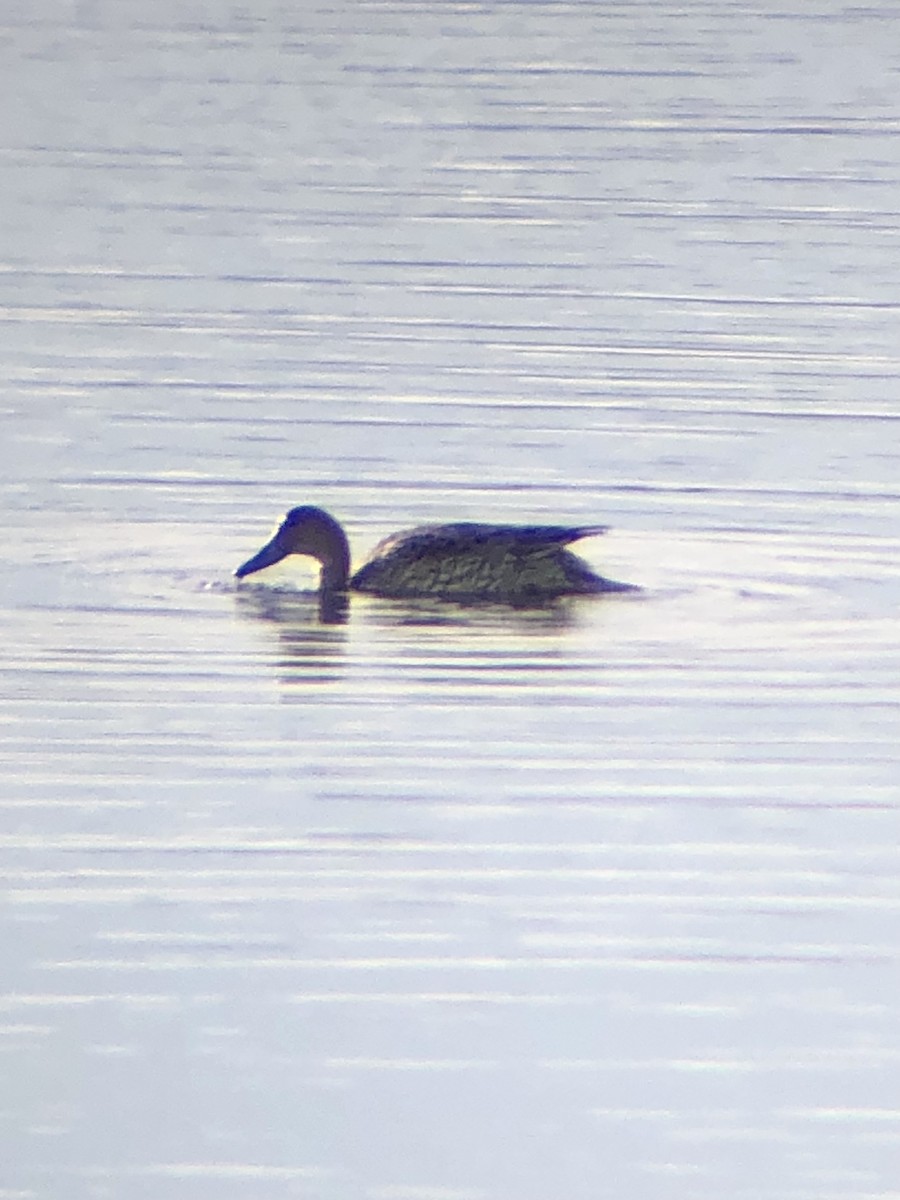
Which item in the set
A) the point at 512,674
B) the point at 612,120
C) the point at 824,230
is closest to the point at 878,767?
the point at 512,674

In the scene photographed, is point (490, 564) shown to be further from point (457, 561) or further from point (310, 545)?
point (310, 545)

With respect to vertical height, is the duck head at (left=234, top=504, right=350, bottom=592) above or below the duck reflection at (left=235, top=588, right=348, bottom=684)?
above

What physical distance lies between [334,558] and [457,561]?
255 mm

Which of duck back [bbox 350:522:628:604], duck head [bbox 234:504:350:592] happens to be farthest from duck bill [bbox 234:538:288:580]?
duck back [bbox 350:522:628:604]

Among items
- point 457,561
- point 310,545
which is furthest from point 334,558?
point 457,561

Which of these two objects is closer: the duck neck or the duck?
the duck

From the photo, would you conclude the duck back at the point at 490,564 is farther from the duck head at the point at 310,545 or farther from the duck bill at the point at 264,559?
the duck bill at the point at 264,559

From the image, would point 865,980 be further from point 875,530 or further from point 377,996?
point 875,530

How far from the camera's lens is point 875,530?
6078mm

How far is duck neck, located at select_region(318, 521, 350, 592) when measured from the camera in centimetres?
593

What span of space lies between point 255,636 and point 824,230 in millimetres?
2741

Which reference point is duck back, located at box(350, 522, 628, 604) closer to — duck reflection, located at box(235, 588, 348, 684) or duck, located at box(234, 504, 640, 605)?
duck, located at box(234, 504, 640, 605)

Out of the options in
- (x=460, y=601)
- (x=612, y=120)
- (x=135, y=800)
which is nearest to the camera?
(x=135, y=800)

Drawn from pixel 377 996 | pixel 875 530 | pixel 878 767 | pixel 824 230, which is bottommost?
pixel 377 996
